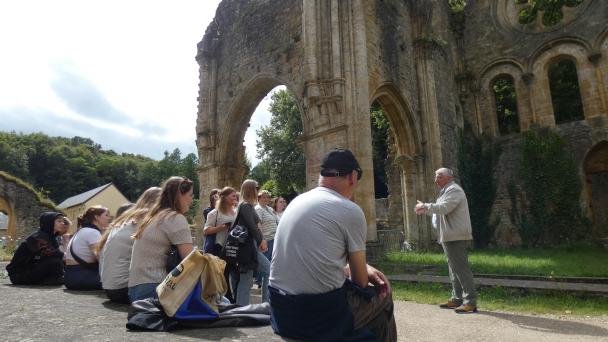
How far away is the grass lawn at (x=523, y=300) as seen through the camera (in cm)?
539

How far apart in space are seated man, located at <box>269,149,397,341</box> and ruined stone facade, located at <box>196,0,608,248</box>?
8.30m

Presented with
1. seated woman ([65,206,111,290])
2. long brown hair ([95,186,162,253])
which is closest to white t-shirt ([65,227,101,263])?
seated woman ([65,206,111,290])

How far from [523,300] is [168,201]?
5532mm

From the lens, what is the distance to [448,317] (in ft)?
16.1

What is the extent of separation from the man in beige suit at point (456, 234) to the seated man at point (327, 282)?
10.1 feet

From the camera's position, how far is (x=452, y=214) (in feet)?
17.7

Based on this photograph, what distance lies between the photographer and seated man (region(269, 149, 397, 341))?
2.18m

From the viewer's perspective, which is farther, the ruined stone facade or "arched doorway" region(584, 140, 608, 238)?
"arched doorway" region(584, 140, 608, 238)

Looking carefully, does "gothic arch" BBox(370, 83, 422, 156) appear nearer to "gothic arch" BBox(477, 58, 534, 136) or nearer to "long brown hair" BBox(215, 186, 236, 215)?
"gothic arch" BBox(477, 58, 534, 136)

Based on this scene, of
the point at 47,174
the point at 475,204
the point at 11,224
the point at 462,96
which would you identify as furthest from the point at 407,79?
the point at 47,174

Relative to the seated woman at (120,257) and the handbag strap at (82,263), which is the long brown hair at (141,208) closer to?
the seated woman at (120,257)

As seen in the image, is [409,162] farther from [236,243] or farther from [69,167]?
[69,167]

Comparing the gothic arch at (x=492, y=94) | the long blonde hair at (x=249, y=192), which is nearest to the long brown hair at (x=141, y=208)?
the long blonde hair at (x=249, y=192)

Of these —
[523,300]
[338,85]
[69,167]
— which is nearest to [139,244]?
[523,300]
